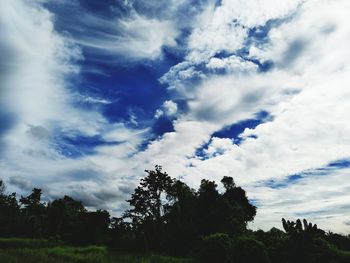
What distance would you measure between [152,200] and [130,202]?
13.2ft

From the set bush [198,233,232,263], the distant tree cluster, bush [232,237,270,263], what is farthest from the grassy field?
the distant tree cluster

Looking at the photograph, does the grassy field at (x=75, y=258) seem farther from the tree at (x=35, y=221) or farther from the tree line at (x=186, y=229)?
the tree at (x=35, y=221)

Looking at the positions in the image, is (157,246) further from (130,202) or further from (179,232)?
(130,202)

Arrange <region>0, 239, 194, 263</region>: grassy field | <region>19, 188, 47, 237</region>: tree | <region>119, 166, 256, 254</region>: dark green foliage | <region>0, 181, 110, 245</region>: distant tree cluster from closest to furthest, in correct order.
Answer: <region>0, 239, 194, 263</region>: grassy field < <region>119, 166, 256, 254</region>: dark green foliage < <region>0, 181, 110, 245</region>: distant tree cluster < <region>19, 188, 47, 237</region>: tree

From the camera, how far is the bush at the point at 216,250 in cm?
2491

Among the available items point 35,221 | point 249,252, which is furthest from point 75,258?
point 35,221

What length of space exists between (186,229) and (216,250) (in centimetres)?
1217

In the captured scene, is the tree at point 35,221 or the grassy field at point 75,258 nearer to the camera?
the grassy field at point 75,258

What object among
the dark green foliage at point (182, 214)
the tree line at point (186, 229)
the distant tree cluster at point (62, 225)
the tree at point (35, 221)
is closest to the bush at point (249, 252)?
the tree line at point (186, 229)

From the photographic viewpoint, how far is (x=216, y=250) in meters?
25.2

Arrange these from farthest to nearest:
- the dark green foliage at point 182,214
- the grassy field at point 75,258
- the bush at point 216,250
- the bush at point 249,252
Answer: the dark green foliage at point 182,214 → the bush at point 216,250 → the grassy field at point 75,258 → the bush at point 249,252

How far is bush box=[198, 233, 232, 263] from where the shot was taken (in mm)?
24906

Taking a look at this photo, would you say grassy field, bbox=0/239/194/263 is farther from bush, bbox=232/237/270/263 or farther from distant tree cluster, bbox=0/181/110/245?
distant tree cluster, bbox=0/181/110/245

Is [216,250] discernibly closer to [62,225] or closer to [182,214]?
[182,214]
